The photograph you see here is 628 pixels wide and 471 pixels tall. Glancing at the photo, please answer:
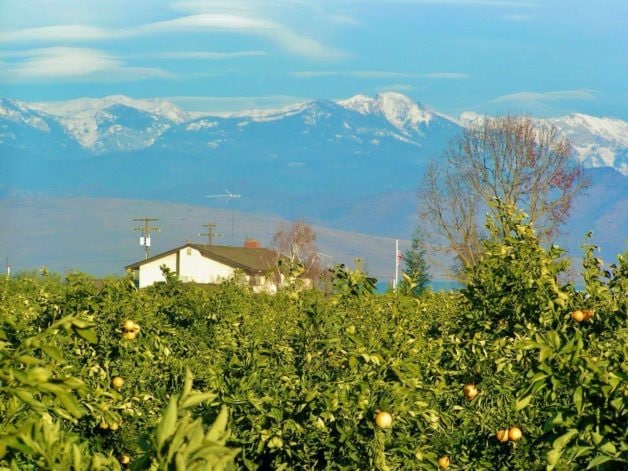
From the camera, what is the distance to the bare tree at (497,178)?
56.2m

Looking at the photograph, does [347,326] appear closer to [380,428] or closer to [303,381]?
[303,381]

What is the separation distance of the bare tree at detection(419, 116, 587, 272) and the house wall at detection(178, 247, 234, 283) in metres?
34.2

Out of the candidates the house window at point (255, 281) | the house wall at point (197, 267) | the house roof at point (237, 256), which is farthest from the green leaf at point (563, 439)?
the house wall at point (197, 267)

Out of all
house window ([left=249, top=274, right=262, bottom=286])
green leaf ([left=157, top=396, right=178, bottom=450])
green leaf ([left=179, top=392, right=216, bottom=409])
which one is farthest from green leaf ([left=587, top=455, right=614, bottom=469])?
house window ([left=249, top=274, right=262, bottom=286])

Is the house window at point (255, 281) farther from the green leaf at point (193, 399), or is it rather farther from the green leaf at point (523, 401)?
the green leaf at point (193, 399)

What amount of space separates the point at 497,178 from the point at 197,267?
134 ft

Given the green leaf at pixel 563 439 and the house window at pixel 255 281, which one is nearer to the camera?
the green leaf at pixel 563 439

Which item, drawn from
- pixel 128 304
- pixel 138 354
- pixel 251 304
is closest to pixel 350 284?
pixel 138 354

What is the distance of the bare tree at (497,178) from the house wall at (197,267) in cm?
3415

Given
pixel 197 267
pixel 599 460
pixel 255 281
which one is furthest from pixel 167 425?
pixel 197 267

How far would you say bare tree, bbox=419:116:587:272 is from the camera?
5622 cm

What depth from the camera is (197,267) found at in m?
96.0

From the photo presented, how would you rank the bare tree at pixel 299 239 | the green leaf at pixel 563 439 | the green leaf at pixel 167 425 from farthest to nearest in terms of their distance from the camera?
the bare tree at pixel 299 239, the green leaf at pixel 563 439, the green leaf at pixel 167 425

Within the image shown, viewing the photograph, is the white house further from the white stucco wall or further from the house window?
the house window
